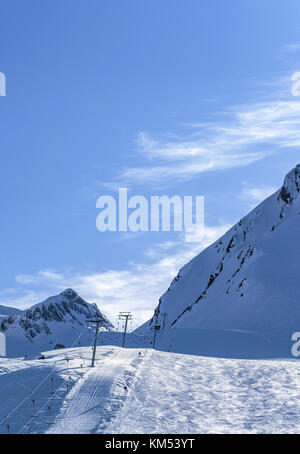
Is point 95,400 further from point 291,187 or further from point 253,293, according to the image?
point 291,187

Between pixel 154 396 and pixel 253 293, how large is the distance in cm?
6415

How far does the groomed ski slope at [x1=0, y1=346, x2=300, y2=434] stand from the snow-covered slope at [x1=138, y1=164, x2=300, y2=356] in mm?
22100

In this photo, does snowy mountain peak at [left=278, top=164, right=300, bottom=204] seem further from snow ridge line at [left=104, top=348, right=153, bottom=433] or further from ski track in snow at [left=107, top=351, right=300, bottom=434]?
snow ridge line at [left=104, top=348, right=153, bottom=433]

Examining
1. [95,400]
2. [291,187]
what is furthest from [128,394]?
[291,187]

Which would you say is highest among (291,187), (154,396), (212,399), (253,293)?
A: (291,187)

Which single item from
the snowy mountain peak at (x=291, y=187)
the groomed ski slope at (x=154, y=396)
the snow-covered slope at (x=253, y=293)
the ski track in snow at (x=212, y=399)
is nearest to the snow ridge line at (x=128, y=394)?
the groomed ski slope at (x=154, y=396)

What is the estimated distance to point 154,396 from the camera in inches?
1287

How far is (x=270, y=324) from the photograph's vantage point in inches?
3206

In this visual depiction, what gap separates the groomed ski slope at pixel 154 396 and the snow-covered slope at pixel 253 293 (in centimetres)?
2210

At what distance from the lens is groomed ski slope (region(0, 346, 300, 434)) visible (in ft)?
88.7

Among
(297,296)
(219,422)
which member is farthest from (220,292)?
(219,422)
